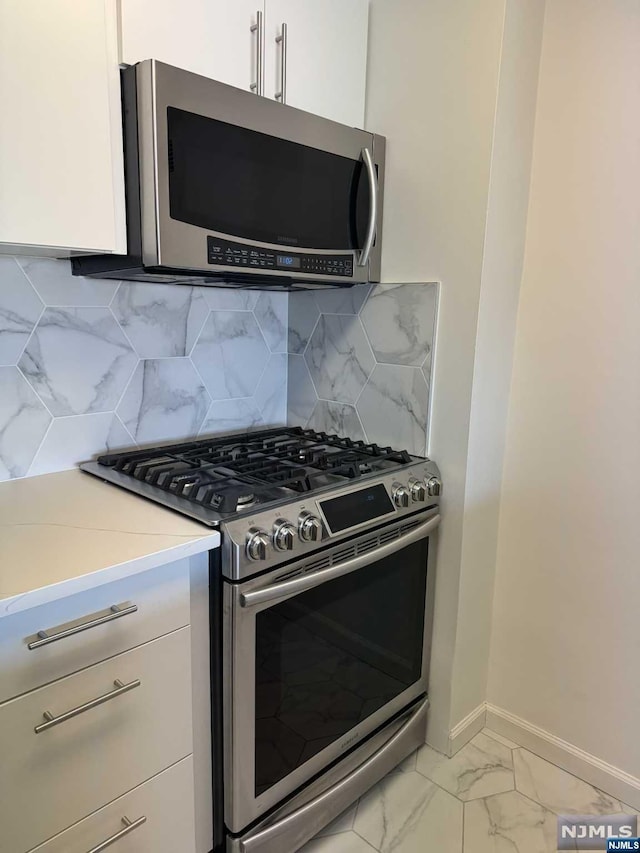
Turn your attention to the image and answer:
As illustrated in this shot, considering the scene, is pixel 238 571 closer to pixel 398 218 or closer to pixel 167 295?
pixel 167 295

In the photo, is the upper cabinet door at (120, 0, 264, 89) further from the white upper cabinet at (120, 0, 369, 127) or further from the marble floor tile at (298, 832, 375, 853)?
the marble floor tile at (298, 832, 375, 853)

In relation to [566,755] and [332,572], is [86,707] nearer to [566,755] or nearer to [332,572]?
[332,572]

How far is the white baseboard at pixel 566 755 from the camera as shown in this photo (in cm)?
166

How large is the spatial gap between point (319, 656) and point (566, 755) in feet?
3.14

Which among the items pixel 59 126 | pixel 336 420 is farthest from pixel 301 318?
pixel 59 126

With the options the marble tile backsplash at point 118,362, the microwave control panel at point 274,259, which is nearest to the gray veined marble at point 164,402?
the marble tile backsplash at point 118,362

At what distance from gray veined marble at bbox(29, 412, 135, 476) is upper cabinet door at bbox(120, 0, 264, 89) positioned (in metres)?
0.87

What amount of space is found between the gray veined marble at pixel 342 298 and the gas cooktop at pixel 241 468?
0.43 metres

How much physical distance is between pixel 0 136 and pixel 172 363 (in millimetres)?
796

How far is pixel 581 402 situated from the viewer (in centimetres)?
165

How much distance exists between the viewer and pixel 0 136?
1.04m

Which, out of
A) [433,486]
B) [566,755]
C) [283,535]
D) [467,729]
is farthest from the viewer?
[467,729]

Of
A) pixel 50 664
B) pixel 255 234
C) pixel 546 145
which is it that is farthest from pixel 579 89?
pixel 50 664

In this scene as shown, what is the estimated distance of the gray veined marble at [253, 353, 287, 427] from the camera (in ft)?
6.75
